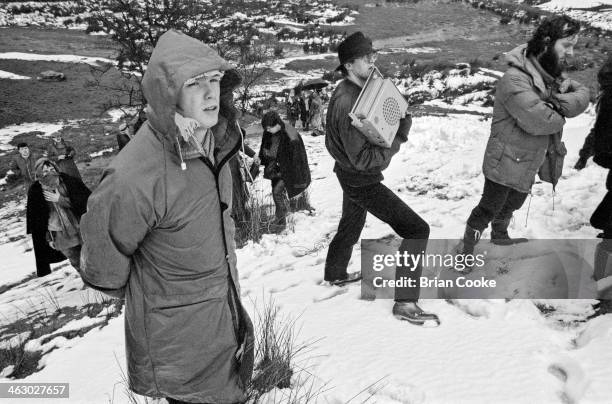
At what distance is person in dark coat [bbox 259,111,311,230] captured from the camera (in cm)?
550

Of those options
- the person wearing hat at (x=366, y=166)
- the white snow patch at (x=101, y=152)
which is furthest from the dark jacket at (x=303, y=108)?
the person wearing hat at (x=366, y=166)

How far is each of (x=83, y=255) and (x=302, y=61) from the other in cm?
2230

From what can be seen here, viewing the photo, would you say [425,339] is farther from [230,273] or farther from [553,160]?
[553,160]

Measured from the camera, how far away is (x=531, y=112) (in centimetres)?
281

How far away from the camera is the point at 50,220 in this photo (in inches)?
193

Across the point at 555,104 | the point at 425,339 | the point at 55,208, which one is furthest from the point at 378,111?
A: the point at 55,208

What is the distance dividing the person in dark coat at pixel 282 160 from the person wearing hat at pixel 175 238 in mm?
3659

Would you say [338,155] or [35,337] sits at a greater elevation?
[338,155]

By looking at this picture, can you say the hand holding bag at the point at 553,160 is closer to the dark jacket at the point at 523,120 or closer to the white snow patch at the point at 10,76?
the dark jacket at the point at 523,120

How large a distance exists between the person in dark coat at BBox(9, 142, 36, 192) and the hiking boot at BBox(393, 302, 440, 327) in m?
6.36

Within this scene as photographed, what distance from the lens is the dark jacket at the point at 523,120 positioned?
2820 mm

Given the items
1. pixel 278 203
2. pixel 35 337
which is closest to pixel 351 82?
pixel 278 203

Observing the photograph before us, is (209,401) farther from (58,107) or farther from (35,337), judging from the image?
(58,107)

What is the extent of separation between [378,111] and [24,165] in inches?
389
